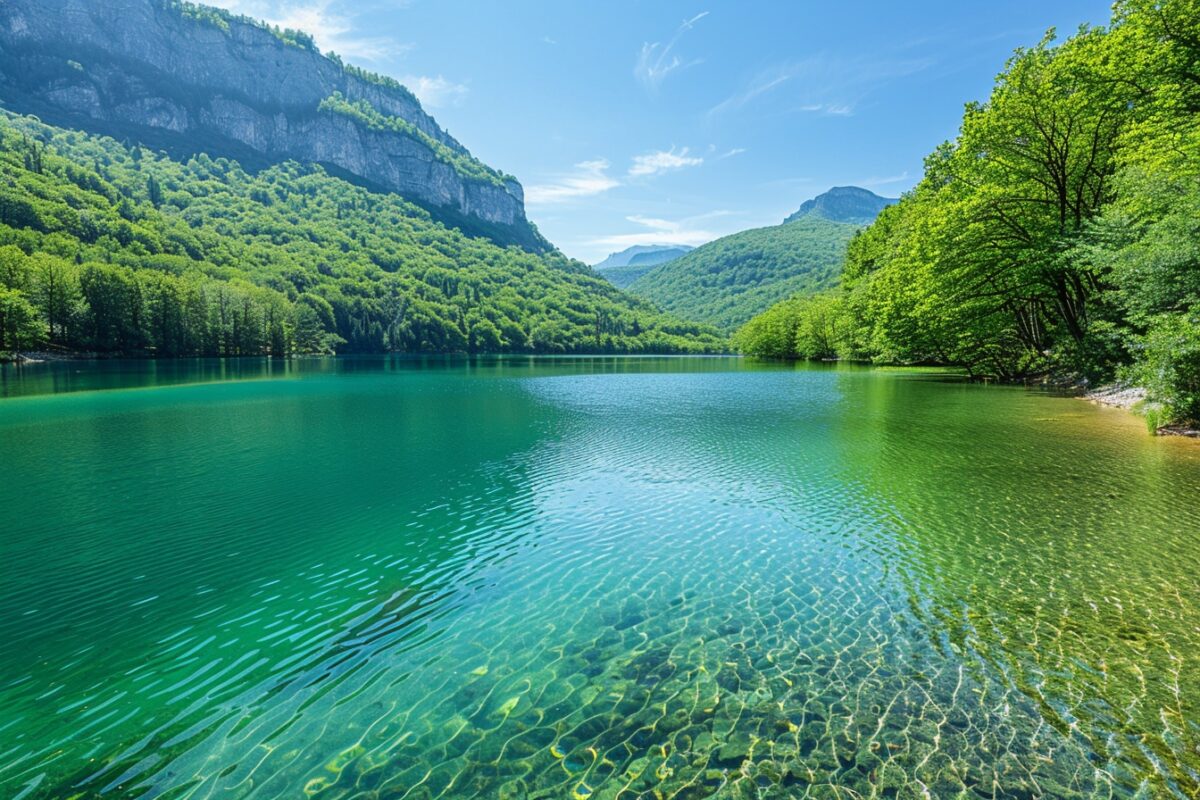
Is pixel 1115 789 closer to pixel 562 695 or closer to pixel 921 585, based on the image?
pixel 921 585

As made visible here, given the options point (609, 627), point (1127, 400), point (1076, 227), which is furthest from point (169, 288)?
point (1127, 400)

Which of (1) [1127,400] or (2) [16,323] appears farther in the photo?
(2) [16,323]

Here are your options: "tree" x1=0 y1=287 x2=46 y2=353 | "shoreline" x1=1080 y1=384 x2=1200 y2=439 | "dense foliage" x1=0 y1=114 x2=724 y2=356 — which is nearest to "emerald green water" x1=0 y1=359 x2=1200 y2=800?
"shoreline" x1=1080 y1=384 x2=1200 y2=439

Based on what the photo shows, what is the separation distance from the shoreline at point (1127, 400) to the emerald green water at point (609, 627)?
10.7ft

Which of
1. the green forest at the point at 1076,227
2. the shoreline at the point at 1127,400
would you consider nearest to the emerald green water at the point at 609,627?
the shoreline at the point at 1127,400

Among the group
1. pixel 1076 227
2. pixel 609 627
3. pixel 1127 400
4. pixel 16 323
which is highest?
pixel 1076 227

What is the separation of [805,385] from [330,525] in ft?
151

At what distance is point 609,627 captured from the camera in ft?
28.3

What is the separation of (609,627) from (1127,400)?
1405 inches

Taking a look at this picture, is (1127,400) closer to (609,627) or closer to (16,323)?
(609,627)

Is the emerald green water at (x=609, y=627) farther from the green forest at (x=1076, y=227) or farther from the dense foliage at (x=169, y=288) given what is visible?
the dense foliage at (x=169, y=288)

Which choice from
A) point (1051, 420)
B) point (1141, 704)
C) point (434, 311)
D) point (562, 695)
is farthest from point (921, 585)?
point (434, 311)

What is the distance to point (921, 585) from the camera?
31.9 ft

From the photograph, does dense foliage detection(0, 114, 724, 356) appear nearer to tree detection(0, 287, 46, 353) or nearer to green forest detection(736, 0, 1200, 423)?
tree detection(0, 287, 46, 353)
